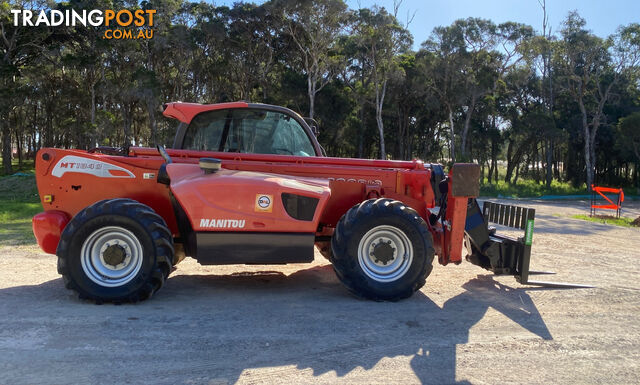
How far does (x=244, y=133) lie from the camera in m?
6.28

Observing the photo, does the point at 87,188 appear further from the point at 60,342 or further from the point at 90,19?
the point at 90,19

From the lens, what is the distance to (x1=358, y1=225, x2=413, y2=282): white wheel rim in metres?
5.39

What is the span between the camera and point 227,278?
655 centimetres

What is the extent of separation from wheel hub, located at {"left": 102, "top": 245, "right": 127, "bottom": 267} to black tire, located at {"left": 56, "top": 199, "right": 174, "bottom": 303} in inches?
7.1

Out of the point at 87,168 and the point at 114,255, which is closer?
the point at 114,255

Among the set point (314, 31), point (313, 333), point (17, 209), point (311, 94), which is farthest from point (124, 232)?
point (314, 31)

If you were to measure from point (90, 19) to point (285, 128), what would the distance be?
3003 centimetres

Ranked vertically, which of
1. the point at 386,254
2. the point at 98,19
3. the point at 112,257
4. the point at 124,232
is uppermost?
the point at 98,19

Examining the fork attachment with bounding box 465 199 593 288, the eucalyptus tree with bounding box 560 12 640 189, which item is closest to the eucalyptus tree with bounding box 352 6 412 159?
the eucalyptus tree with bounding box 560 12 640 189

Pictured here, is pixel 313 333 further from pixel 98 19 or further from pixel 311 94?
pixel 311 94

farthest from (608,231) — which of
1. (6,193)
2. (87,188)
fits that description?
(6,193)

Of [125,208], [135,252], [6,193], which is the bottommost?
[6,193]

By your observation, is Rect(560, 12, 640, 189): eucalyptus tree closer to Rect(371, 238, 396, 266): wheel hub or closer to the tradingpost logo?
the tradingpost logo

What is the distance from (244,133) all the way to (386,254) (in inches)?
92.9
